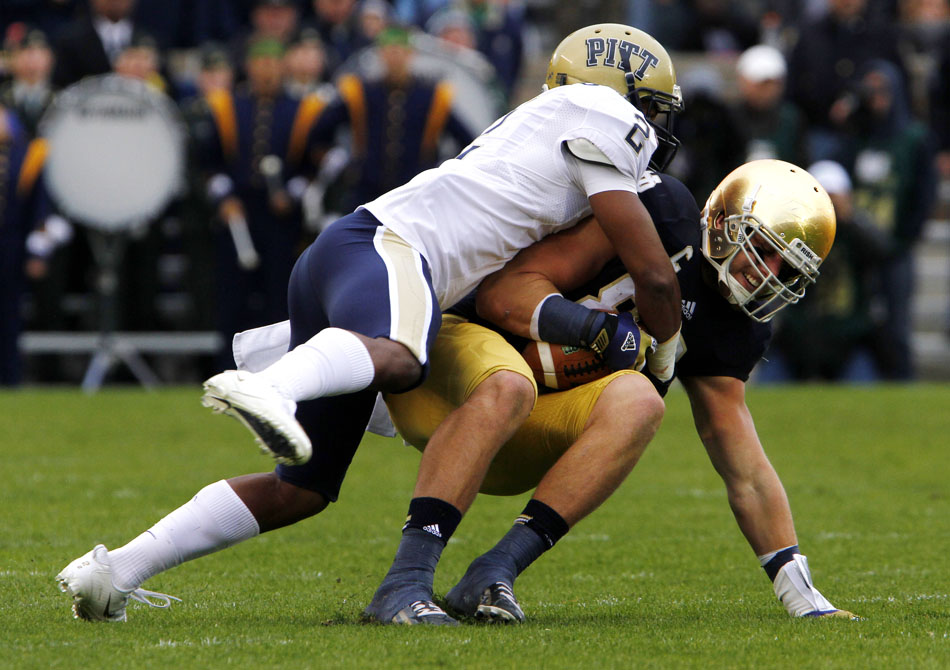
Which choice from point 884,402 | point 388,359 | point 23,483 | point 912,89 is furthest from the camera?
point 912,89

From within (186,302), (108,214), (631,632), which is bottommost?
(186,302)

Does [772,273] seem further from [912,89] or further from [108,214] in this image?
[912,89]

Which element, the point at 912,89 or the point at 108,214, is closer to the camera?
the point at 108,214

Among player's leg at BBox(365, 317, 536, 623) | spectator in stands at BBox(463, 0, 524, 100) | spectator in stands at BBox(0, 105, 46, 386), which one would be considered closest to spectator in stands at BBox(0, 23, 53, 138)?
spectator in stands at BBox(0, 105, 46, 386)

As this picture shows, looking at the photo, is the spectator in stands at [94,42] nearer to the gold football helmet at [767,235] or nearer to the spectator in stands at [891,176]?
the spectator in stands at [891,176]

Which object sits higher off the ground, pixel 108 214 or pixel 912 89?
pixel 912 89

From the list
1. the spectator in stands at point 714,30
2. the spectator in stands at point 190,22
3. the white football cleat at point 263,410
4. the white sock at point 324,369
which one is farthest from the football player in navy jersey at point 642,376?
the spectator in stands at point 714,30

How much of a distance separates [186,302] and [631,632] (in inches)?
331

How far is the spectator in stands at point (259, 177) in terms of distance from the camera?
10.6m

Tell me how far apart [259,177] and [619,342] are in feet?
23.7

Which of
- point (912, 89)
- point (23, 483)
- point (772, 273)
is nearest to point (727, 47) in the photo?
point (912, 89)

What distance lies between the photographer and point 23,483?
20.9ft

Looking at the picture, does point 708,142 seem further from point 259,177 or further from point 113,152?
point 113,152

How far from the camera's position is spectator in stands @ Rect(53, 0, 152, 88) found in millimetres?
11117
